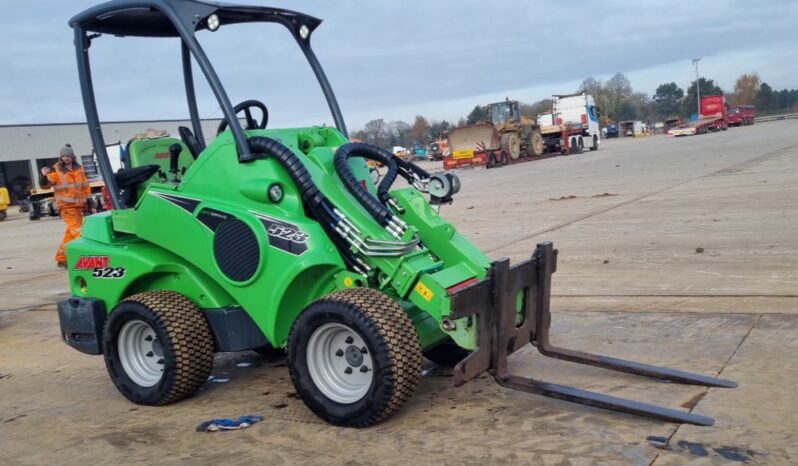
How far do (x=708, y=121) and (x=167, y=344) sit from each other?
6007 centimetres

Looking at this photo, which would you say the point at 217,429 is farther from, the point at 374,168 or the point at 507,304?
the point at 374,168

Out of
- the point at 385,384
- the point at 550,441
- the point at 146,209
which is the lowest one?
the point at 550,441

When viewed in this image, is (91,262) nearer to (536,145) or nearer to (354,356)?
(354,356)

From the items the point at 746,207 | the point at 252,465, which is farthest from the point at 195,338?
the point at 746,207

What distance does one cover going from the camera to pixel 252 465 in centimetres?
373

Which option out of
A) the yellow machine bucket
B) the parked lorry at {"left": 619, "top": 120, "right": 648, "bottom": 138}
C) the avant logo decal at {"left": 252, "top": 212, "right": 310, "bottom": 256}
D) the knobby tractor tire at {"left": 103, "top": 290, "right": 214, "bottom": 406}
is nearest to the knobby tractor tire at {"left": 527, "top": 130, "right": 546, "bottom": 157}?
the yellow machine bucket

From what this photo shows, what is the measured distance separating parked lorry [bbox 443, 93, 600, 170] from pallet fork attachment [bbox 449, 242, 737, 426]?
31.4m

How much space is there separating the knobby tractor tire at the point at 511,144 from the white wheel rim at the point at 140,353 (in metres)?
32.4

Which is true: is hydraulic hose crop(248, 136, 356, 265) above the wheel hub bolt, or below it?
above

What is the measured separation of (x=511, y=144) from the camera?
3662cm

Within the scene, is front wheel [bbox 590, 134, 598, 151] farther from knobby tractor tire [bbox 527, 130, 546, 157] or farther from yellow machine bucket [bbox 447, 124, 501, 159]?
yellow machine bucket [bbox 447, 124, 501, 159]

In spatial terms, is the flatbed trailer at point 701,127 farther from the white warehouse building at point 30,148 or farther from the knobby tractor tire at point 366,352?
the knobby tractor tire at point 366,352

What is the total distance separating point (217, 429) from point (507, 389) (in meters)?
1.73

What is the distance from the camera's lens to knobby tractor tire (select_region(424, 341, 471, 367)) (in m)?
5.03
